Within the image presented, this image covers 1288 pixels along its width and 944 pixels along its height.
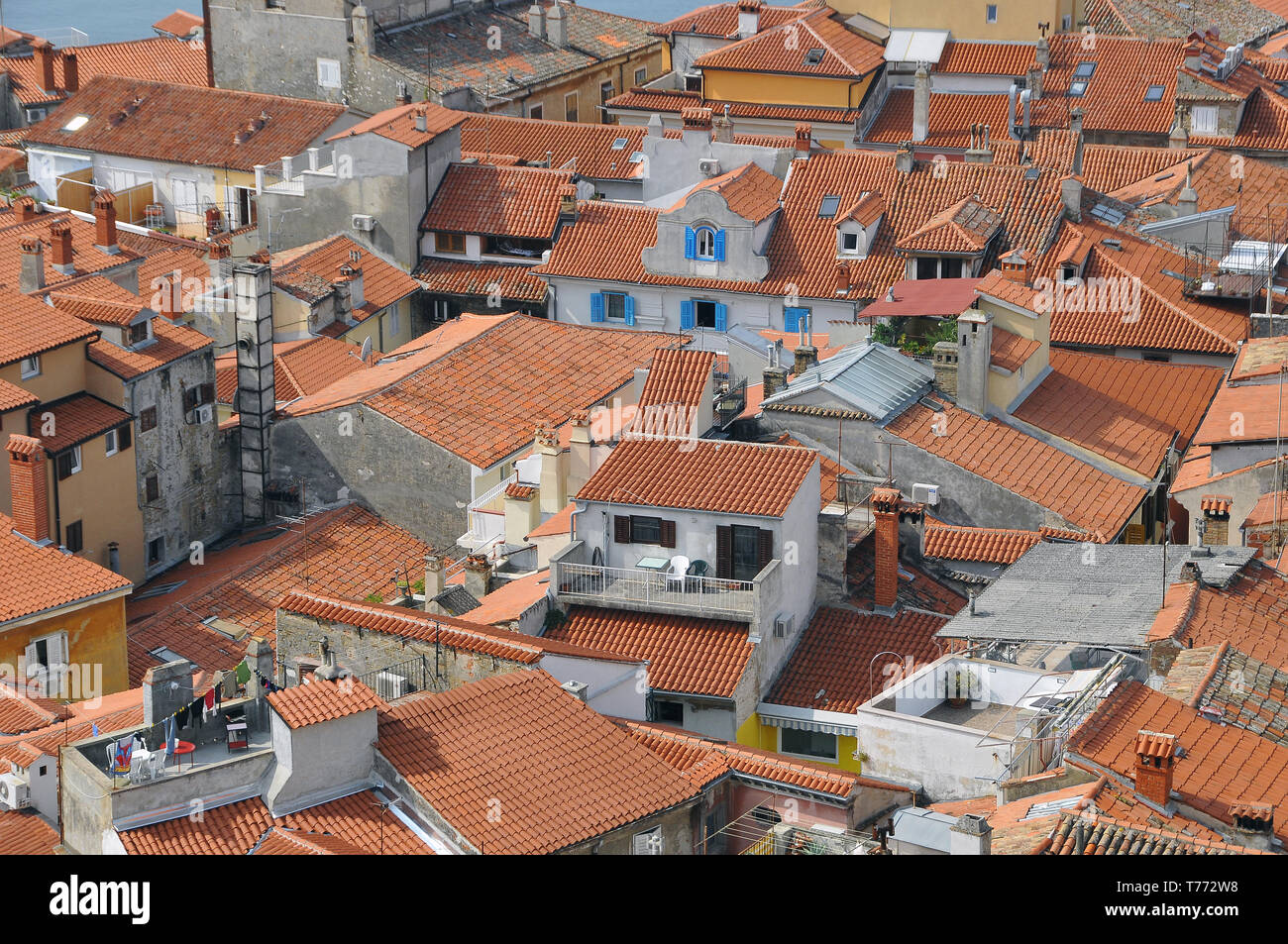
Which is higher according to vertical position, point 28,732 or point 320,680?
point 320,680

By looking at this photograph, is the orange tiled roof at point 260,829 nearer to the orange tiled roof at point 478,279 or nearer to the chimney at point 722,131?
the orange tiled roof at point 478,279

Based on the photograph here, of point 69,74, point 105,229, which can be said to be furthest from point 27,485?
point 69,74

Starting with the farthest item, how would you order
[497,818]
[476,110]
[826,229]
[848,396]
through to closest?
[476,110] → [826,229] → [848,396] → [497,818]

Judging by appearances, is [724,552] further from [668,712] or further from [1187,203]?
[1187,203]

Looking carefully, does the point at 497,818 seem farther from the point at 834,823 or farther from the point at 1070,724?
the point at 1070,724

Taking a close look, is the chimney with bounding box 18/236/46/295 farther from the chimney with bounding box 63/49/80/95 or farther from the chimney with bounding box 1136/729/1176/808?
the chimney with bounding box 63/49/80/95

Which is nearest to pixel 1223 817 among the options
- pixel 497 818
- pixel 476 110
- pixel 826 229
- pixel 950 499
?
pixel 497 818
